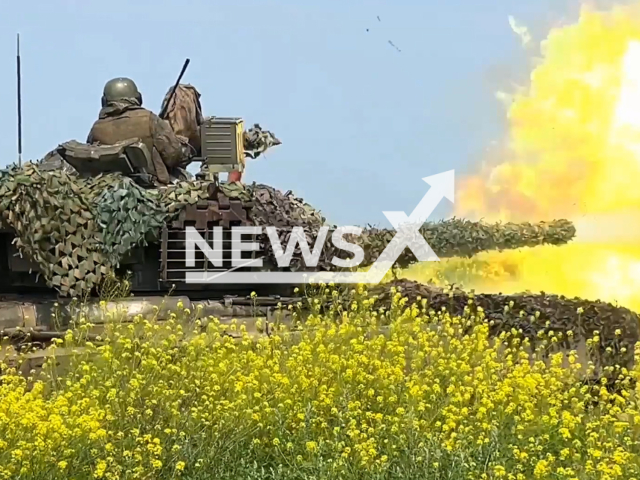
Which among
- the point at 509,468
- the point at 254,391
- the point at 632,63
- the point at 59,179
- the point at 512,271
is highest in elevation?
the point at 632,63

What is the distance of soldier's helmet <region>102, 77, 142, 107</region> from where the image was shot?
34.6ft

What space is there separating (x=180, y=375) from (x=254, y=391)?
25.9 inches

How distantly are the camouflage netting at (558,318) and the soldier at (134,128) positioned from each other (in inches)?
106

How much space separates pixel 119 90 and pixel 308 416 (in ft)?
17.6

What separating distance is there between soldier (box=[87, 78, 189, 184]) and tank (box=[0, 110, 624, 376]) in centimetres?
36

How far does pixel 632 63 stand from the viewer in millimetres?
11727

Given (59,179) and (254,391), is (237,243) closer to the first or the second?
(59,179)

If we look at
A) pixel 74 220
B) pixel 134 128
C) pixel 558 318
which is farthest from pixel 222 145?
pixel 558 318

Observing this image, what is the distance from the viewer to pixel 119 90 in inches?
415

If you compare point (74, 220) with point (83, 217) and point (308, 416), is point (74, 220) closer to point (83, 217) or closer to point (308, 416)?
point (83, 217)

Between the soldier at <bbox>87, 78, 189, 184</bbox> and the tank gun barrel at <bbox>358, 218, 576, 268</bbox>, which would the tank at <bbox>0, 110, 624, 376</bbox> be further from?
the tank gun barrel at <bbox>358, 218, 576, 268</bbox>

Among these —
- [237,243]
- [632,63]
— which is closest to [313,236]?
[237,243]

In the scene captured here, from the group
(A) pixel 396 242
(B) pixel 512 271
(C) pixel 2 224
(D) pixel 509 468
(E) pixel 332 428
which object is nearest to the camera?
(D) pixel 509 468

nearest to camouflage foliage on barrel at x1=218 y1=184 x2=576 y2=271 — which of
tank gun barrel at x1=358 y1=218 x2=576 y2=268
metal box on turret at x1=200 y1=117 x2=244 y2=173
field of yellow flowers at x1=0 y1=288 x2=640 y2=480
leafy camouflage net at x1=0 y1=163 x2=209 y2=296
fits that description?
tank gun barrel at x1=358 y1=218 x2=576 y2=268
